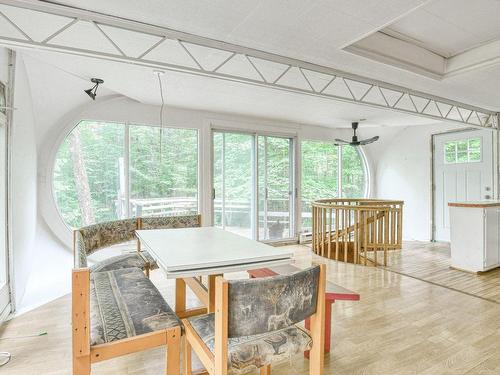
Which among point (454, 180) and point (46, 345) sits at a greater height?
point (454, 180)

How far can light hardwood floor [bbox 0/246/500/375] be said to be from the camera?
1.94 m

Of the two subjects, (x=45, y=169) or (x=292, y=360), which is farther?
(x=45, y=169)

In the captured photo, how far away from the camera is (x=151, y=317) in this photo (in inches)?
61.5

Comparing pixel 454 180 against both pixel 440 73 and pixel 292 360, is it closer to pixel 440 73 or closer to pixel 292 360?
pixel 440 73

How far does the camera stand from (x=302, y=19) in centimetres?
229

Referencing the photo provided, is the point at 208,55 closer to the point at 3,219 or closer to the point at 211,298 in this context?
the point at 211,298

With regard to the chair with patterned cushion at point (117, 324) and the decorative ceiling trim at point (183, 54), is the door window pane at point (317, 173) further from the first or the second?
the chair with patterned cushion at point (117, 324)

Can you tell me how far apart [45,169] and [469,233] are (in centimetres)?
582

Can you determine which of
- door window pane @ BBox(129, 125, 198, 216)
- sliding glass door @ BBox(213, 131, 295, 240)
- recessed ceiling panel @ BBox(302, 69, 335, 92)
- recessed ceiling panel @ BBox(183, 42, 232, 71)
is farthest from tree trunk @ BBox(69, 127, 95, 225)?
recessed ceiling panel @ BBox(302, 69, 335, 92)

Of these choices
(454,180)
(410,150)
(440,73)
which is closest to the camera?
(440,73)

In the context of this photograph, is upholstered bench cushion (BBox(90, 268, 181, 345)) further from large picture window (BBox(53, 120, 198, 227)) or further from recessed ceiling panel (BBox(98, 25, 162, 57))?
large picture window (BBox(53, 120, 198, 227))

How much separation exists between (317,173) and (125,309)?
560 centimetres

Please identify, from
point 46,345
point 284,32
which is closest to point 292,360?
point 46,345

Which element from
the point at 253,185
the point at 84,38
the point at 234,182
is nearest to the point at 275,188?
the point at 253,185
